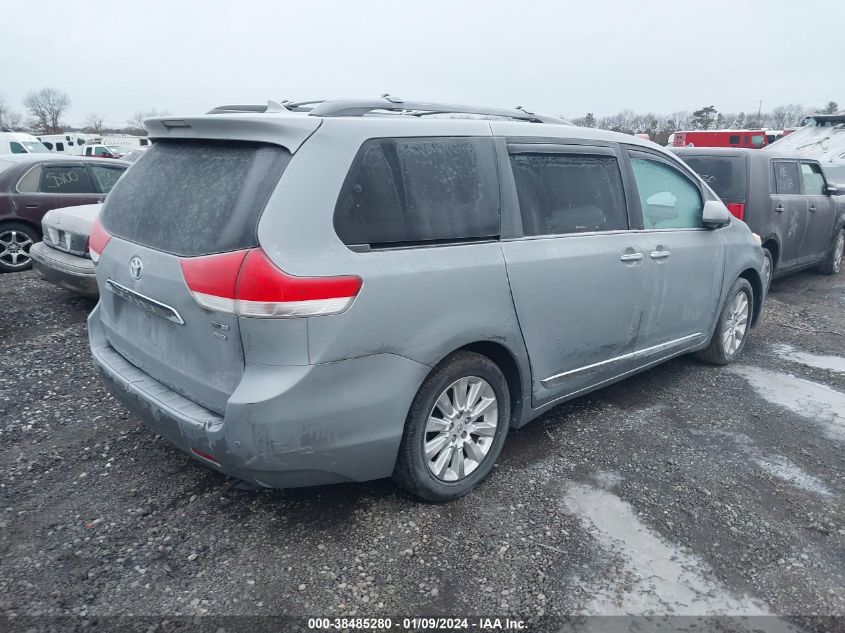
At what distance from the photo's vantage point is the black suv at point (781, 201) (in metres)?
7.03

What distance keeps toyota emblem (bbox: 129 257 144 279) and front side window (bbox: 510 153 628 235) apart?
182cm

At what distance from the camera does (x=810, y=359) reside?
549cm

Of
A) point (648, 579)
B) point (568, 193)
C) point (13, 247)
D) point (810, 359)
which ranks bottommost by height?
point (810, 359)

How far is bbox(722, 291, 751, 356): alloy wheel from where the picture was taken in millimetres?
5121

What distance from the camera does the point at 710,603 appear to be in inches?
98.1

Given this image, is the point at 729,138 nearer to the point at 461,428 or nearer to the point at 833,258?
the point at 833,258

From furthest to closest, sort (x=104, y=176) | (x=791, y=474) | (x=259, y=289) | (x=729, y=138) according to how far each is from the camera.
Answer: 1. (x=729, y=138)
2. (x=104, y=176)
3. (x=791, y=474)
4. (x=259, y=289)

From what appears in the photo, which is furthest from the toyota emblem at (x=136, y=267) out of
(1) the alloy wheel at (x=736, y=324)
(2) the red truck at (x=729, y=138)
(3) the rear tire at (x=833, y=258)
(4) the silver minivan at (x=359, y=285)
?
(2) the red truck at (x=729, y=138)

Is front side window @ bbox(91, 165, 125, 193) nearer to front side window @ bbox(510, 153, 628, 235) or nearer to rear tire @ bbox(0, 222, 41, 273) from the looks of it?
rear tire @ bbox(0, 222, 41, 273)

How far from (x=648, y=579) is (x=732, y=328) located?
10.5ft

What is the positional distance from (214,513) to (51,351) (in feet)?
9.60

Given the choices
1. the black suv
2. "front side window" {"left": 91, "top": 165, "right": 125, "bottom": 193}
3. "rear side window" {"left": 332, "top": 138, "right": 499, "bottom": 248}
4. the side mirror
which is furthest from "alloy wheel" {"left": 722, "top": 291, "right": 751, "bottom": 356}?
"front side window" {"left": 91, "top": 165, "right": 125, "bottom": 193}

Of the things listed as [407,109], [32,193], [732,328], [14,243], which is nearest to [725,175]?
[732,328]

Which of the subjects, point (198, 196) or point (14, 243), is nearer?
point (198, 196)
